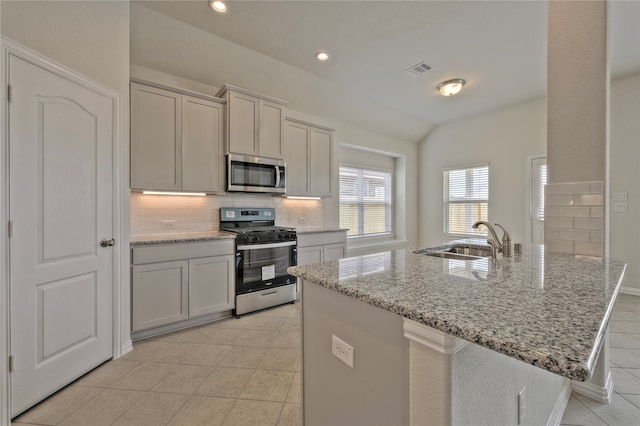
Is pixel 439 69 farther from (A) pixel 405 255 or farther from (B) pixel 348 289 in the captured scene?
(B) pixel 348 289

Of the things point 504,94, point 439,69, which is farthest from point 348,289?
point 504,94

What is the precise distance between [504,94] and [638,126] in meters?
1.62

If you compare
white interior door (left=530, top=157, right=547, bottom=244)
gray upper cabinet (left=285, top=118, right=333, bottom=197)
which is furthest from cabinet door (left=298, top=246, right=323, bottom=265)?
white interior door (left=530, top=157, right=547, bottom=244)

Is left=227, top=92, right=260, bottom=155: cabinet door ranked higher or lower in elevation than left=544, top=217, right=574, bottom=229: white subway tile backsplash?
higher

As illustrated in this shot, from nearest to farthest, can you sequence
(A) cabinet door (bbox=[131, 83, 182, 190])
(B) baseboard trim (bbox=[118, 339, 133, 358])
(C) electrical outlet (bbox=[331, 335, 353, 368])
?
(C) electrical outlet (bbox=[331, 335, 353, 368])
(B) baseboard trim (bbox=[118, 339, 133, 358])
(A) cabinet door (bbox=[131, 83, 182, 190])

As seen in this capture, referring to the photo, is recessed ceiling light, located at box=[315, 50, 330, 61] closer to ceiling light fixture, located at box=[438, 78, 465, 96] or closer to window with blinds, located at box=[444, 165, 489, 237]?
ceiling light fixture, located at box=[438, 78, 465, 96]

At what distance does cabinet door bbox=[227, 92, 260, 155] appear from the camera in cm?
307

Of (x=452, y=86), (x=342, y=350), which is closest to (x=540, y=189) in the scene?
(x=452, y=86)

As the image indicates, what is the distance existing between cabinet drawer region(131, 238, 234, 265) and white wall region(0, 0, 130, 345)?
12 cm

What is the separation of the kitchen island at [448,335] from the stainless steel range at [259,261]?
1.85m

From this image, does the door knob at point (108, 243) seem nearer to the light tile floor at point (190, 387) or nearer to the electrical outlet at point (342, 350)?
the light tile floor at point (190, 387)

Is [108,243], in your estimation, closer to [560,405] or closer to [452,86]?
[560,405]

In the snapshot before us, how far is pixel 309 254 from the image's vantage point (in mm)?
3605

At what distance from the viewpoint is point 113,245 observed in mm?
2158
